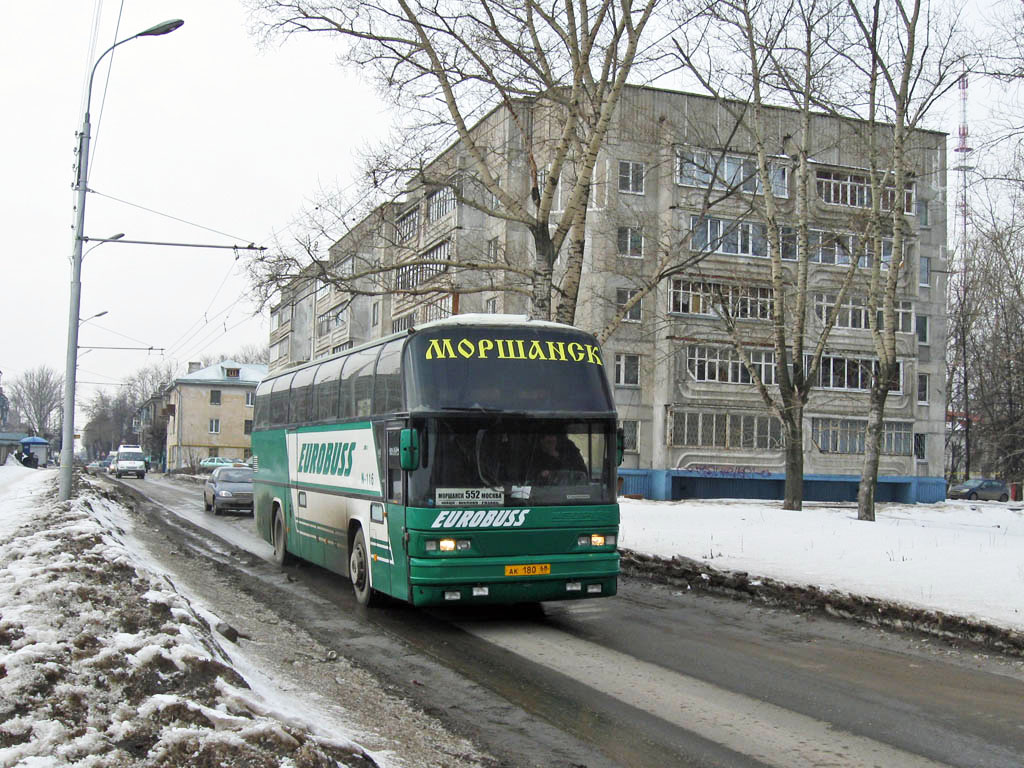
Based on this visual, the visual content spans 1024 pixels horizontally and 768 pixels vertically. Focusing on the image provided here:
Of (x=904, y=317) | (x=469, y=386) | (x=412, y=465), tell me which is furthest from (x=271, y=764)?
(x=904, y=317)

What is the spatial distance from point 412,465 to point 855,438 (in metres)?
42.2

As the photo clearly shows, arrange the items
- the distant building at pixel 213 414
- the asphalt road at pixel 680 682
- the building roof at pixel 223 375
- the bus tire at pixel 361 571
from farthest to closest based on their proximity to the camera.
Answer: the building roof at pixel 223 375, the distant building at pixel 213 414, the bus tire at pixel 361 571, the asphalt road at pixel 680 682

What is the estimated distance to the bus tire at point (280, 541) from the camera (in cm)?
1572

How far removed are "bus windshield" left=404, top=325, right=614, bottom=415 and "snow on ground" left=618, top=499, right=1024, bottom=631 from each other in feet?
12.7

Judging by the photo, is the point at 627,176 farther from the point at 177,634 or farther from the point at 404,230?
the point at 177,634

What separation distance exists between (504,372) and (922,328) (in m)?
47.4

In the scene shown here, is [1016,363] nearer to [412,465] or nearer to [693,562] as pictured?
[693,562]

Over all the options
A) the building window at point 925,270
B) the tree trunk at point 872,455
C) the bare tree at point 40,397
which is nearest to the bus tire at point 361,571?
the tree trunk at point 872,455

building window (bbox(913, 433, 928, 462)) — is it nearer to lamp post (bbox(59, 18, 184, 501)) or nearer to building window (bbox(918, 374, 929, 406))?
building window (bbox(918, 374, 929, 406))

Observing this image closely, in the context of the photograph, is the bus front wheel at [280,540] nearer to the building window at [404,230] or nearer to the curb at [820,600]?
the curb at [820,600]

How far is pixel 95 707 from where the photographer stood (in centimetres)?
542

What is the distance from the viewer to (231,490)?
2931 cm

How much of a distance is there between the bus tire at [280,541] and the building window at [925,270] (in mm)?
44132

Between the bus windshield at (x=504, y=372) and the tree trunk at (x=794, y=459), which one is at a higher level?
the bus windshield at (x=504, y=372)
